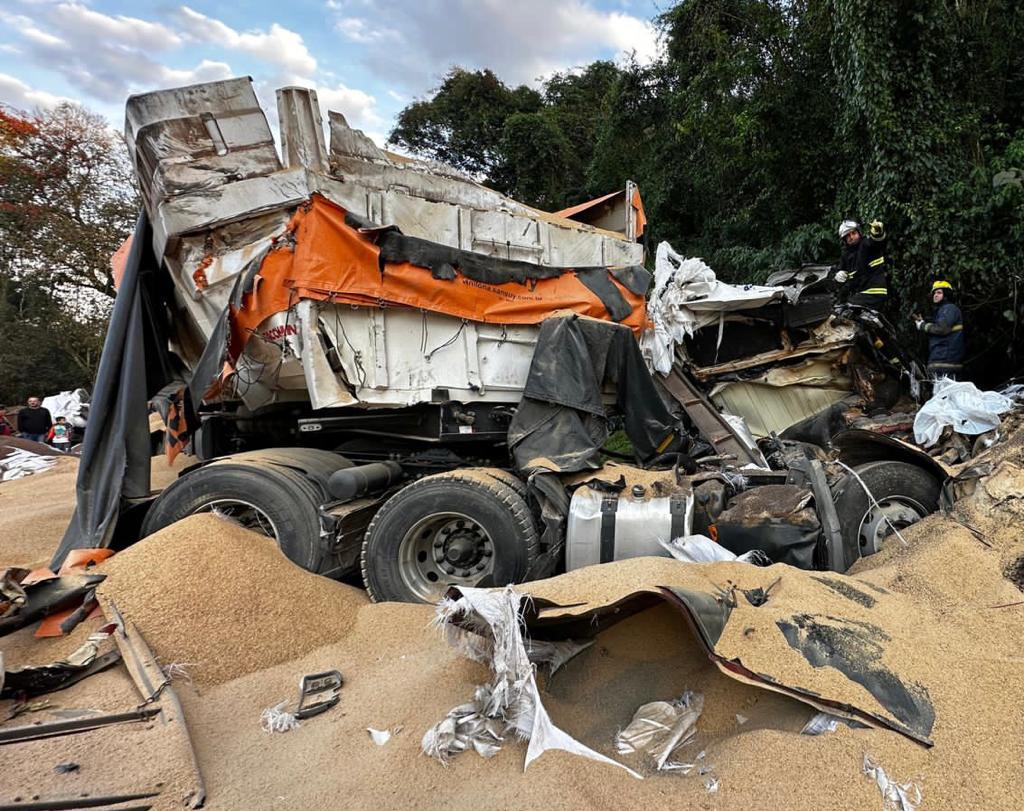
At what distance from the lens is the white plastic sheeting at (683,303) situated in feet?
15.6

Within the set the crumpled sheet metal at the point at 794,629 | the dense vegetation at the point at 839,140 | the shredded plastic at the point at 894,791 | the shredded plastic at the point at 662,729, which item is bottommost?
the shredded plastic at the point at 662,729

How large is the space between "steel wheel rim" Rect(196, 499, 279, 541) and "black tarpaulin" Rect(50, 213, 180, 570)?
0.64m

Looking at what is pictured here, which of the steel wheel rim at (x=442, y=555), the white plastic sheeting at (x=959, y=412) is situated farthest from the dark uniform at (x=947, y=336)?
the steel wheel rim at (x=442, y=555)

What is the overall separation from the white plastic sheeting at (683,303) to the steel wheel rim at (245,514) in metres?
3.14

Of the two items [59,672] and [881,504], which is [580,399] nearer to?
[881,504]

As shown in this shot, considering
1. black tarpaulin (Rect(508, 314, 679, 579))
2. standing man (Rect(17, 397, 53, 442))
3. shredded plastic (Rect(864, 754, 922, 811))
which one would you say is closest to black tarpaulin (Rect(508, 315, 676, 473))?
black tarpaulin (Rect(508, 314, 679, 579))

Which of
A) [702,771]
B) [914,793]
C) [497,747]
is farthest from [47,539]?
[914,793]

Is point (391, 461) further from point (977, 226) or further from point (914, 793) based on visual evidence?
point (977, 226)

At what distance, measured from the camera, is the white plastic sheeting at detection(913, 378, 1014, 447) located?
163 inches

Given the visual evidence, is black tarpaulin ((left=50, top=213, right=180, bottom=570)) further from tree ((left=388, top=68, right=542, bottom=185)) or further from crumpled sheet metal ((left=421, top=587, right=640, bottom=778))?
tree ((left=388, top=68, right=542, bottom=185))

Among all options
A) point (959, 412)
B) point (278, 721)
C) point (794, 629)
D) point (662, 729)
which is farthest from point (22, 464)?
point (959, 412)

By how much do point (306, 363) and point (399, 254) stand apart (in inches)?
37.8

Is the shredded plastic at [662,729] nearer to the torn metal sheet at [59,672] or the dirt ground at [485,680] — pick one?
the dirt ground at [485,680]

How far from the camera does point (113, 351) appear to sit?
397 cm
